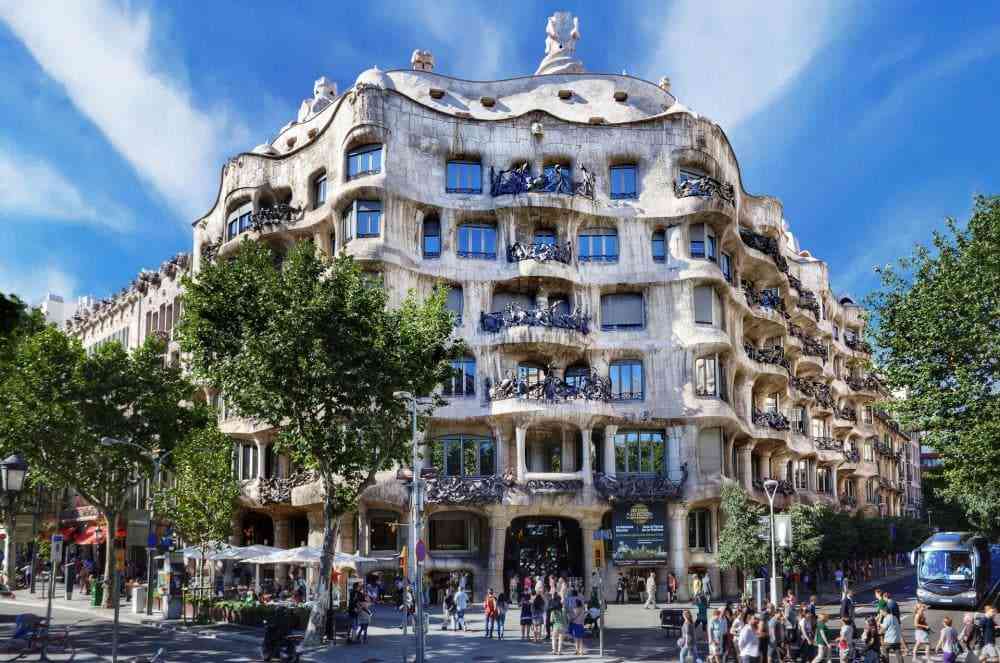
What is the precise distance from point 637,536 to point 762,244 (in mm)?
19945

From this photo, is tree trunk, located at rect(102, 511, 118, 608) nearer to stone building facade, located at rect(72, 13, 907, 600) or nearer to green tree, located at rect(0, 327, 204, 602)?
green tree, located at rect(0, 327, 204, 602)

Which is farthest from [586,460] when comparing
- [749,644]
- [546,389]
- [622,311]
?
[749,644]

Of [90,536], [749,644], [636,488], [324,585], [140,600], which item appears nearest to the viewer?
[749,644]

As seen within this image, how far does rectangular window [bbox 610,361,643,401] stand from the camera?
50219mm

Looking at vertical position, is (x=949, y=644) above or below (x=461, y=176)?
below

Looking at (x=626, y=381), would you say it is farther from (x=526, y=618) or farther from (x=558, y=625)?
(x=558, y=625)

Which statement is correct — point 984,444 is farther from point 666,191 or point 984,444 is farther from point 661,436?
point 666,191

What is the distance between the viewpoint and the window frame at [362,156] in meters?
49.2

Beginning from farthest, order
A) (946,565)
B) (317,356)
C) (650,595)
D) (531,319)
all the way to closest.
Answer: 1. (531,319)
2. (650,595)
3. (946,565)
4. (317,356)

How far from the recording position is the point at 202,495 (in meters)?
41.7

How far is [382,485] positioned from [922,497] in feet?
341

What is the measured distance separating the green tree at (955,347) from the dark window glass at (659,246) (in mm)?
17032

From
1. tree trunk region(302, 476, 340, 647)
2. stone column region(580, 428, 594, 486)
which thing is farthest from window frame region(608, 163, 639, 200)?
tree trunk region(302, 476, 340, 647)

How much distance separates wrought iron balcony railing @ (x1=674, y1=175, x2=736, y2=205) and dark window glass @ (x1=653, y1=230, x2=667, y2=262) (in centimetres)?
219
